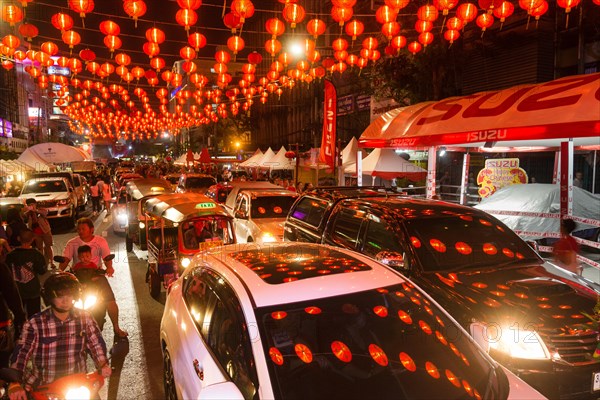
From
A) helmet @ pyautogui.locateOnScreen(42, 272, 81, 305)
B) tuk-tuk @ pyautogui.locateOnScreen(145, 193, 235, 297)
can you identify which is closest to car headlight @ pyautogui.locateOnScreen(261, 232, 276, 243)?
tuk-tuk @ pyautogui.locateOnScreen(145, 193, 235, 297)

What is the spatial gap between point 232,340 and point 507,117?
7.63 metres

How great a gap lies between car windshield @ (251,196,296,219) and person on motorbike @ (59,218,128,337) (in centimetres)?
560

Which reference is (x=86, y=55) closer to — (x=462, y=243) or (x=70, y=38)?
(x=70, y=38)

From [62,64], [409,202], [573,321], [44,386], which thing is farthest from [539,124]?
[62,64]

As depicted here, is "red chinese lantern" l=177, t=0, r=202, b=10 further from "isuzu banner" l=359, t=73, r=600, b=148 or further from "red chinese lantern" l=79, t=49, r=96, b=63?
"red chinese lantern" l=79, t=49, r=96, b=63

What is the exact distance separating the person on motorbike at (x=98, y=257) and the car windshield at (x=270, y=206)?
5.60 meters

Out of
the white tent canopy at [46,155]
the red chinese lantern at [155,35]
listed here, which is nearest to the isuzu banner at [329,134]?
the red chinese lantern at [155,35]

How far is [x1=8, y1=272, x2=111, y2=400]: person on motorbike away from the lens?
136 inches

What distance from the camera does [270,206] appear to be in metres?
12.0

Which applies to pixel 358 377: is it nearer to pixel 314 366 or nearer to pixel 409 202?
pixel 314 366

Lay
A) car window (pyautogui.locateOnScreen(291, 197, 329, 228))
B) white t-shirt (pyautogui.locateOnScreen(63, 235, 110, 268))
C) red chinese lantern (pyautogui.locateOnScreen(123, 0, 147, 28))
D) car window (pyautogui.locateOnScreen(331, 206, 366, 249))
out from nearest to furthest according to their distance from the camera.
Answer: white t-shirt (pyautogui.locateOnScreen(63, 235, 110, 268)) → car window (pyautogui.locateOnScreen(331, 206, 366, 249)) → car window (pyautogui.locateOnScreen(291, 197, 329, 228)) → red chinese lantern (pyautogui.locateOnScreen(123, 0, 147, 28))

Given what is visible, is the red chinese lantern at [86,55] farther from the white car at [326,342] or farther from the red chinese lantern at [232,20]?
the white car at [326,342]

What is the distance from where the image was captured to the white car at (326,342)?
116 inches

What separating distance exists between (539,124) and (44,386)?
820 cm
